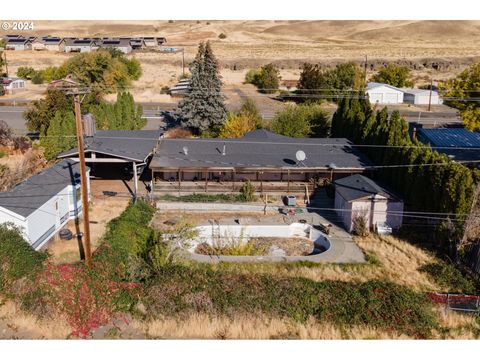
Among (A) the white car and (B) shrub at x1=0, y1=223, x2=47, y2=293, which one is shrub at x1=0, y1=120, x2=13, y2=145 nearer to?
(B) shrub at x1=0, y1=223, x2=47, y2=293

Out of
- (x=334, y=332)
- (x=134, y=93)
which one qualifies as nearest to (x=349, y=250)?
(x=334, y=332)

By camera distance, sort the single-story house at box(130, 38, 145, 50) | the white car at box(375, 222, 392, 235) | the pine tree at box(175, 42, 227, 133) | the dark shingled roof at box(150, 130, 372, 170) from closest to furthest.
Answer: the white car at box(375, 222, 392, 235) < the dark shingled roof at box(150, 130, 372, 170) < the pine tree at box(175, 42, 227, 133) < the single-story house at box(130, 38, 145, 50)

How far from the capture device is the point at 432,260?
933 inches

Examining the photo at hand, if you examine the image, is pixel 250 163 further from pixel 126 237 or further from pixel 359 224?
pixel 126 237

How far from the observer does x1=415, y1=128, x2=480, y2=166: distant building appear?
35097 millimetres

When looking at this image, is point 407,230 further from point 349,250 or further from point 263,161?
point 263,161

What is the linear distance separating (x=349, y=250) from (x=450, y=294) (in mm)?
5753

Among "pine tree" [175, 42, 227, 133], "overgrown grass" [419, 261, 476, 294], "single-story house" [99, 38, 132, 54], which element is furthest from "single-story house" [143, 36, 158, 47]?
"overgrown grass" [419, 261, 476, 294]

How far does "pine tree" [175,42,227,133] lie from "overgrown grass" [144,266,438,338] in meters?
28.3

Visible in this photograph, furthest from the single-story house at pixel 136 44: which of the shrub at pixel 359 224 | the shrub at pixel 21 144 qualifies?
the shrub at pixel 359 224

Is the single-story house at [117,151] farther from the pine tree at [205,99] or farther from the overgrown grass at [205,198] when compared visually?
the pine tree at [205,99]

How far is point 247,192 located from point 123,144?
9.36 m

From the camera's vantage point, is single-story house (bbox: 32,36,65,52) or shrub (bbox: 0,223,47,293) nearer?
shrub (bbox: 0,223,47,293)

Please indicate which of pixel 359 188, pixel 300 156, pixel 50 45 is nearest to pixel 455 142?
pixel 359 188
